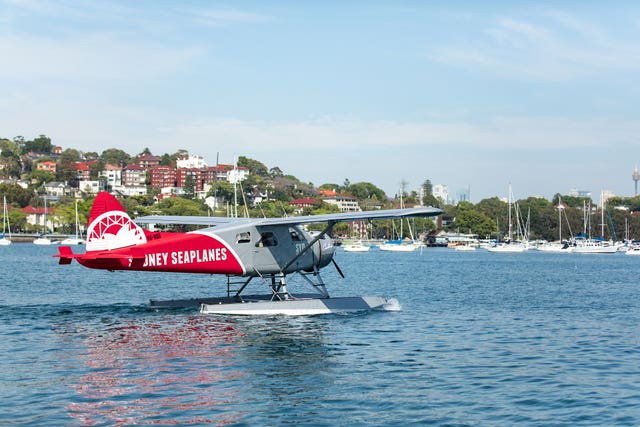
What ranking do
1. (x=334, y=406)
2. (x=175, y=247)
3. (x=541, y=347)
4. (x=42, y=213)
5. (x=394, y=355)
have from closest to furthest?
1. (x=334, y=406)
2. (x=394, y=355)
3. (x=541, y=347)
4. (x=175, y=247)
5. (x=42, y=213)

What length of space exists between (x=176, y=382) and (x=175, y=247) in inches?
348

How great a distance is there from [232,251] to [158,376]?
897 cm

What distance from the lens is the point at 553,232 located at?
185250mm

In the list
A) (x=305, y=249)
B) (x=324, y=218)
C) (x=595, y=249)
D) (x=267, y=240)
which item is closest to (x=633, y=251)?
(x=595, y=249)

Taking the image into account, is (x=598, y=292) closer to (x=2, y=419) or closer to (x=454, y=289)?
(x=454, y=289)

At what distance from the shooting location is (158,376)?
50.1ft

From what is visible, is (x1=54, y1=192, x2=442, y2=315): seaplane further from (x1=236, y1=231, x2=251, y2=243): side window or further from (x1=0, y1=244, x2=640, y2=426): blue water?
(x1=0, y1=244, x2=640, y2=426): blue water

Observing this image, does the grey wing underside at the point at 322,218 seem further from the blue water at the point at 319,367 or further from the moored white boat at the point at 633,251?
the moored white boat at the point at 633,251

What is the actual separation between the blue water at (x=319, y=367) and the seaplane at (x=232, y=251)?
27.9 inches

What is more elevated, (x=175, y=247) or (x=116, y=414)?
(x=175, y=247)

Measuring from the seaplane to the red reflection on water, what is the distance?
7.16ft

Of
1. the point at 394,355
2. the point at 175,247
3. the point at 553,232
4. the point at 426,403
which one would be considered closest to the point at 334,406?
the point at 426,403

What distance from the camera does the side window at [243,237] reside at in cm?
2423

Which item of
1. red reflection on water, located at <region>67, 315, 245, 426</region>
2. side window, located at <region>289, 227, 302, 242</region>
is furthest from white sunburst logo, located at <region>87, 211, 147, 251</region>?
side window, located at <region>289, 227, 302, 242</region>
